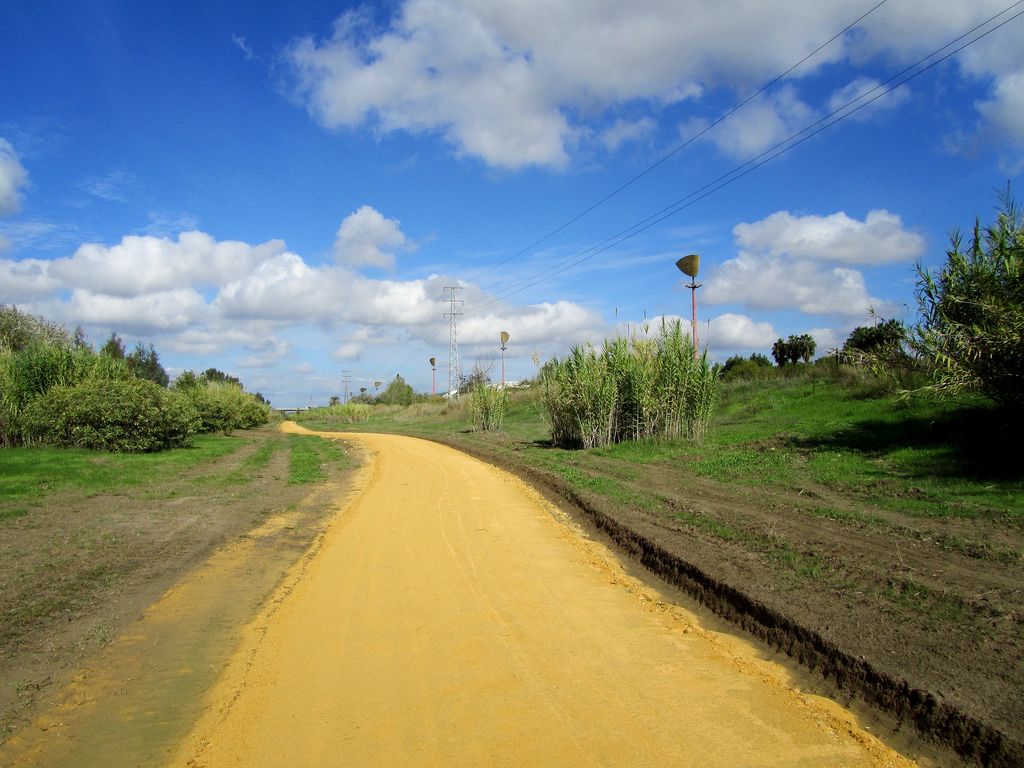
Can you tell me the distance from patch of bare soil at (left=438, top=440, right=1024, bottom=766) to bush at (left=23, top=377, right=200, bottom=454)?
18.1 m

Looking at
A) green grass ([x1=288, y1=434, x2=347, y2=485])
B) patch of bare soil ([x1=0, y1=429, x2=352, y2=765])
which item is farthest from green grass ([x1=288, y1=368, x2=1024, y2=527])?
patch of bare soil ([x1=0, y1=429, x2=352, y2=765])

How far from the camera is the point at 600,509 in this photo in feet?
36.9

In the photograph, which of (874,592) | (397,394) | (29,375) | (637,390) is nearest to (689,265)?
(637,390)

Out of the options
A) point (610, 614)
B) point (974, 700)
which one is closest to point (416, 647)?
point (610, 614)

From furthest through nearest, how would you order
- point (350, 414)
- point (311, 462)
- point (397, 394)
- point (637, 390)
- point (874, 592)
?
point (397, 394), point (350, 414), point (311, 462), point (637, 390), point (874, 592)

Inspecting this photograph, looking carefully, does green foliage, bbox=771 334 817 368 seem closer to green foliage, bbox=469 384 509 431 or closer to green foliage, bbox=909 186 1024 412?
green foliage, bbox=469 384 509 431

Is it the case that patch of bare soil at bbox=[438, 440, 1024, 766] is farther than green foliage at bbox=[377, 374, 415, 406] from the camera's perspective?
No

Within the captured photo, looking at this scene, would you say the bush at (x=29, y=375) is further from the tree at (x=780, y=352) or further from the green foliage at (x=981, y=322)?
the tree at (x=780, y=352)

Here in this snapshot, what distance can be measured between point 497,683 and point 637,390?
651 inches

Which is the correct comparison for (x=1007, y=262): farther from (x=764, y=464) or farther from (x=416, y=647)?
(x=416, y=647)

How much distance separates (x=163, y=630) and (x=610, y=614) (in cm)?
404

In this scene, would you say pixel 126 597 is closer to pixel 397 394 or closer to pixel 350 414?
pixel 350 414

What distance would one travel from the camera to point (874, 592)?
602cm

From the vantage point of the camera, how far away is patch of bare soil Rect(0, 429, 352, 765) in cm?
448
